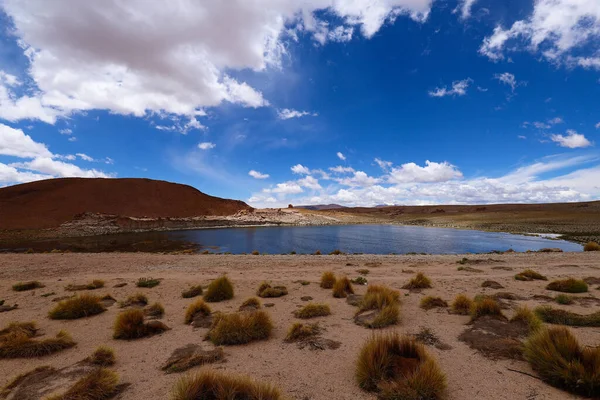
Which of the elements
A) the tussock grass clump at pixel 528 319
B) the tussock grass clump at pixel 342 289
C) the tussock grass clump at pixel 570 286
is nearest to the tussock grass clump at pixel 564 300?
the tussock grass clump at pixel 570 286

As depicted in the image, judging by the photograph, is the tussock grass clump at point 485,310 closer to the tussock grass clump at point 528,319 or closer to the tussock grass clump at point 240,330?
the tussock grass clump at point 528,319

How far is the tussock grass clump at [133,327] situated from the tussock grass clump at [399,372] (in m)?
4.51

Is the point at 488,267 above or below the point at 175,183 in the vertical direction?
below

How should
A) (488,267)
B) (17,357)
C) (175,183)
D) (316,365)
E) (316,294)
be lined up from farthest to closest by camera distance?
(175,183) < (488,267) < (316,294) < (17,357) < (316,365)

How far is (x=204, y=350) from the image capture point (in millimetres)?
4914

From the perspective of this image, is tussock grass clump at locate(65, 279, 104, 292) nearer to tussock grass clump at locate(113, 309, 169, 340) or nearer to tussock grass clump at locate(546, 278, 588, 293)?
tussock grass clump at locate(113, 309, 169, 340)

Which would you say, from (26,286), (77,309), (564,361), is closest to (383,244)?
(564,361)

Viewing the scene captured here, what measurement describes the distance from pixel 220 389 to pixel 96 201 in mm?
90579

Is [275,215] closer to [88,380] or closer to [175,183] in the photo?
[175,183]

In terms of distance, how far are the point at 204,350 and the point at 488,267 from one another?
45.6 ft

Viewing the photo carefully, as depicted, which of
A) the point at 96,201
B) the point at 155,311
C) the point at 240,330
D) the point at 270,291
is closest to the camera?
the point at 240,330

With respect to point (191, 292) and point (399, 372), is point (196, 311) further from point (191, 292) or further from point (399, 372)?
point (399, 372)

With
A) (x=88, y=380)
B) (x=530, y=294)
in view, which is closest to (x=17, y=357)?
(x=88, y=380)

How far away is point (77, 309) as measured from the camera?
6.98 metres
